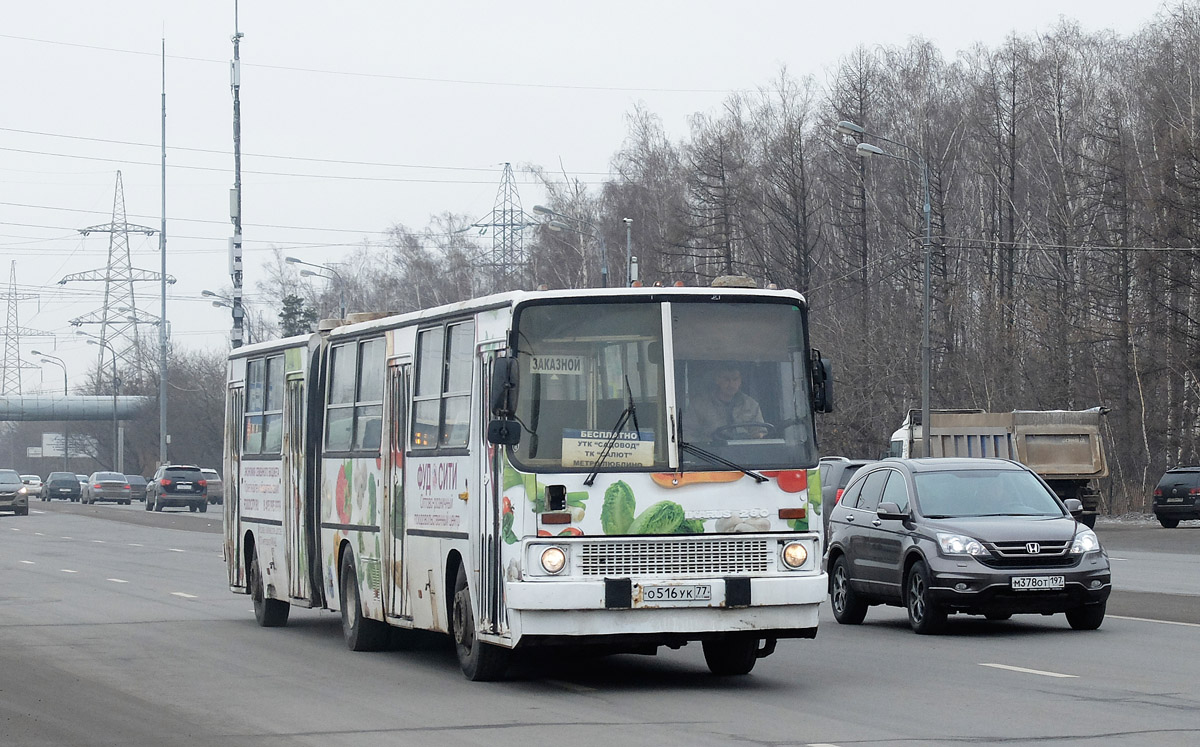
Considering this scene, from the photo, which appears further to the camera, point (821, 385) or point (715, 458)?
point (821, 385)

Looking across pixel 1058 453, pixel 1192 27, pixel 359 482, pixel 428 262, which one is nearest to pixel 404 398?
pixel 359 482

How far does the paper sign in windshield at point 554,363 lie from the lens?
12047 millimetres

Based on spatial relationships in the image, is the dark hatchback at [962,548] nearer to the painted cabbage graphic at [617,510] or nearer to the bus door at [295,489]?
the painted cabbage graphic at [617,510]

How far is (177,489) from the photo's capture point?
67250mm

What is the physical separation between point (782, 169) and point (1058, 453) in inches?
1222

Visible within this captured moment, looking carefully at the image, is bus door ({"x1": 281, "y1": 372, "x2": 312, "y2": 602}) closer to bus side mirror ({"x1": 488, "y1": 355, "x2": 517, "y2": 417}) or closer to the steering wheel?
bus side mirror ({"x1": 488, "y1": 355, "x2": 517, "y2": 417})

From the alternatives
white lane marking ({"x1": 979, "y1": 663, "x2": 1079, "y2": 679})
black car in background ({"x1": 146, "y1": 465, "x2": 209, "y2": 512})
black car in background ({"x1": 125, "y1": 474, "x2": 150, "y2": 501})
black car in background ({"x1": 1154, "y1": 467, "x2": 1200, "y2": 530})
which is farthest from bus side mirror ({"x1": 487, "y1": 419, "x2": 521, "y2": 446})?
black car in background ({"x1": 125, "y1": 474, "x2": 150, "y2": 501})

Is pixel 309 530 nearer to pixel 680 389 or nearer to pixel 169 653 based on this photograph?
pixel 169 653

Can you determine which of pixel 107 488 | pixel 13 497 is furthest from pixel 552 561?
pixel 107 488

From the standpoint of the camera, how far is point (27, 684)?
12.8 meters

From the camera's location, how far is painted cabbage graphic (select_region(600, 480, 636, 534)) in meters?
11.7

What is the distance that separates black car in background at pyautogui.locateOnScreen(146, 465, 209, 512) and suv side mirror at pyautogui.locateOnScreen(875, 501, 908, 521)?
176 feet

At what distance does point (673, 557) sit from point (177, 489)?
58033 mm

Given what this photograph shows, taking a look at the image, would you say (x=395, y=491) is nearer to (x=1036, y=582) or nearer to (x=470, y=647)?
(x=470, y=647)
